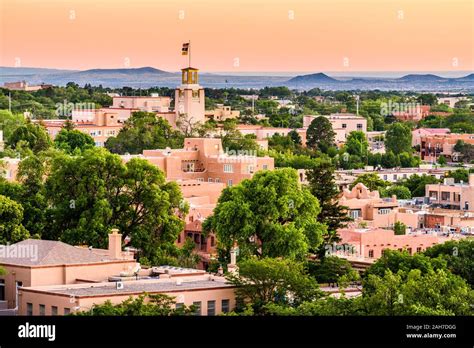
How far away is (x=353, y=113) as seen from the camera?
4188 inches

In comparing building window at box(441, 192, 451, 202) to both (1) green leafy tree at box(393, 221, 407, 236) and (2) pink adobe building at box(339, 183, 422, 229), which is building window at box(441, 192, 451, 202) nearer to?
(2) pink adobe building at box(339, 183, 422, 229)

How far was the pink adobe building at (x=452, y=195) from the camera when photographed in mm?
50656

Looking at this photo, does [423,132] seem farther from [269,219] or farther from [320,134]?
Answer: [269,219]

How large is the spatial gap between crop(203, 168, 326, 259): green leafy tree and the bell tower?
32.5 meters

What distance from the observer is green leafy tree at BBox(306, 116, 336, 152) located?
8156cm

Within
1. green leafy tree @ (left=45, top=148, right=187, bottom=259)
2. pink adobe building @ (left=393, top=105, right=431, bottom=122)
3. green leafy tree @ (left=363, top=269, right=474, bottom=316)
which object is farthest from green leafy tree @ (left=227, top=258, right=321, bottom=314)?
pink adobe building @ (left=393, top=105, right=431, bottom=122)

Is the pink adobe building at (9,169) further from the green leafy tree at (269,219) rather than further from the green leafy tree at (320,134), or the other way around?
the green leafy tree at (320,134)

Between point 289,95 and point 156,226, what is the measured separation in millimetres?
106960

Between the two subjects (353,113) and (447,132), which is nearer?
(447,132)

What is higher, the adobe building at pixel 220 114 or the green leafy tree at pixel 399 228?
the adobe building at pixel 220 114

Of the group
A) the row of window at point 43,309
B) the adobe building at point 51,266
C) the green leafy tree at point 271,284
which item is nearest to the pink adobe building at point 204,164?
the adobe building at point 51,266

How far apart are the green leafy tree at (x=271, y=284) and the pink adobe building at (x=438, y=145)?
5816cm
